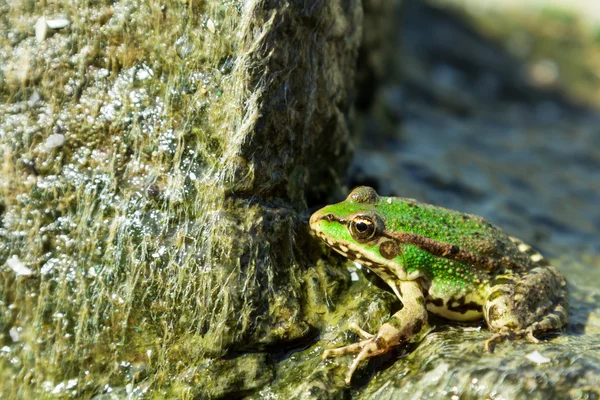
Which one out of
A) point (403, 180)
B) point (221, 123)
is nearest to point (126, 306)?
point (221, 123)

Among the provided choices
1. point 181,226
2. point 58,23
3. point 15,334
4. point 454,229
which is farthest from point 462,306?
point 58,23

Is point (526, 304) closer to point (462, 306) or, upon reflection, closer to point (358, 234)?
point (462, 306)

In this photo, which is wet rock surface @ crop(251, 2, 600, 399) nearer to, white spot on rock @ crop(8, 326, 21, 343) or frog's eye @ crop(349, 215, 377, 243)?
frog's eye @ crop(349, 215, 377, 243)

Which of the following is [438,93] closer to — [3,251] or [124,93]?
[124,93]

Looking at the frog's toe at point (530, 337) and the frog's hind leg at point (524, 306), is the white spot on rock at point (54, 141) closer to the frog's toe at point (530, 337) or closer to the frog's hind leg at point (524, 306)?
the frog's hind leg at point (524, 306)

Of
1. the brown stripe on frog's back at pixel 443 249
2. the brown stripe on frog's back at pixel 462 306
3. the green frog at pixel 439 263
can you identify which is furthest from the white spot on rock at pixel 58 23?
the brown stripe on frog's back at pixel 462 306

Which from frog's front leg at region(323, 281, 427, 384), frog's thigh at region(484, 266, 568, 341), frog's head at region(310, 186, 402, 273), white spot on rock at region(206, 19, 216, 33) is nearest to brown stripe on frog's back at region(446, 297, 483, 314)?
frog's thigh at region(484, 266, 568, 341)
